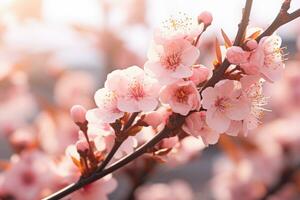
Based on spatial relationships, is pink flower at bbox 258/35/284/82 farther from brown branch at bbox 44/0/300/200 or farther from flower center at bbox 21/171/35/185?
flower center at bbox 21/171/35/185

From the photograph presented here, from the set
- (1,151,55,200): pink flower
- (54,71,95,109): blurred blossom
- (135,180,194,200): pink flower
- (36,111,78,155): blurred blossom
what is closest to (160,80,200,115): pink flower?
(1,151,55,200): pink flower

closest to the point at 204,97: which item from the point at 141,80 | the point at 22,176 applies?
the point at 141,80

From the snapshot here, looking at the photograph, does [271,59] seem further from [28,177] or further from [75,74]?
[75,74]

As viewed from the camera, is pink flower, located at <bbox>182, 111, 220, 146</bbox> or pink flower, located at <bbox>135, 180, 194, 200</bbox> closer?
pink flower, located at <bbox>182, 111, 220, 146</bbox>

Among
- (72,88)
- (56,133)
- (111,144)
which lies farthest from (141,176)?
(72,88)

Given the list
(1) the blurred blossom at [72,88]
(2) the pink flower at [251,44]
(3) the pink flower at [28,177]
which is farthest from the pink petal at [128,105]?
(1) the blurred blossom at [72,88]
